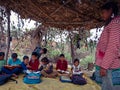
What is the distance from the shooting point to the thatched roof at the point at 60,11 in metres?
4.59

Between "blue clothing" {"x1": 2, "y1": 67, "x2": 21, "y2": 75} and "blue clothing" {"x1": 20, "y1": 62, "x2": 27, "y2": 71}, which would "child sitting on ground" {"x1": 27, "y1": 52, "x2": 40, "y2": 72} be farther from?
"blue clothing" {"x1": 2, "y1": 67, "x2": 21, "y2": 75}

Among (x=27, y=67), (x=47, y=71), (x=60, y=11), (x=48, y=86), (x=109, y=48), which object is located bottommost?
(x=48, y=86)

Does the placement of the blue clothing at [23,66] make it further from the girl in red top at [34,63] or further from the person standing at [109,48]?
the person standing at [109,48]

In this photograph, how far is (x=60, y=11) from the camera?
5086 mm

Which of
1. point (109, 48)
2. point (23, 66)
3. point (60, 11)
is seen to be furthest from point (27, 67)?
point (109, 48)

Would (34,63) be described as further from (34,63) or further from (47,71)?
(47,71)

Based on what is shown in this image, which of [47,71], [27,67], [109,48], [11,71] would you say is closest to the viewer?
[109,48]

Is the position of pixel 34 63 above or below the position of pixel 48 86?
above

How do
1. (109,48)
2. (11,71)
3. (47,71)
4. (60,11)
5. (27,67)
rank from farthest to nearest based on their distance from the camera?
(27,67) → (47,71) → (11,71) → (60,11) → (109,48)

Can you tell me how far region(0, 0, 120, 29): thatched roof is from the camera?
181 inches

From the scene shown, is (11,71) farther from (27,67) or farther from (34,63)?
(34,63)

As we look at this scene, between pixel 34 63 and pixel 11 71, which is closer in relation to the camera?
pixel 11 71

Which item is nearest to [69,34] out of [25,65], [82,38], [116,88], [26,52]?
[82,38]

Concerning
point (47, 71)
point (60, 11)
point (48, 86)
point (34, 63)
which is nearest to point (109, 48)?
point (60, 11)
